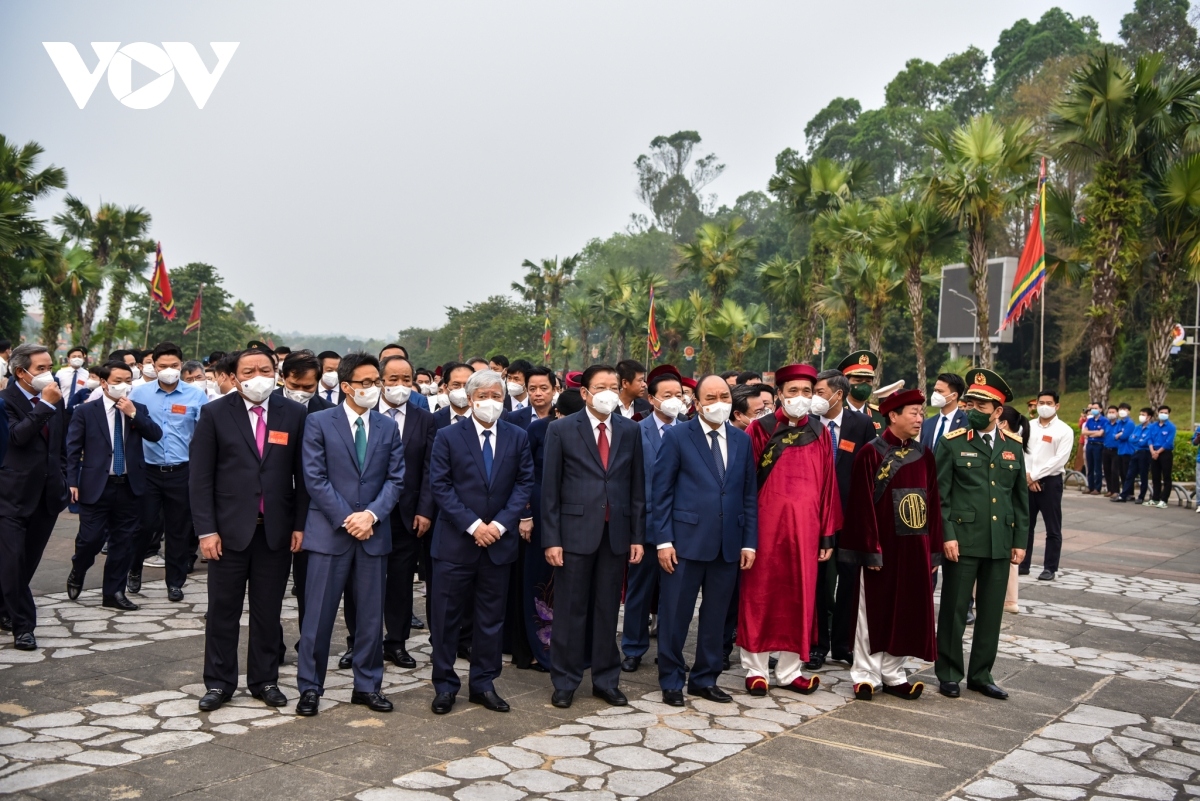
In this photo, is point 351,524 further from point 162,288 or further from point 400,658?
point 162,288

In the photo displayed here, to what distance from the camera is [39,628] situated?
736 cm

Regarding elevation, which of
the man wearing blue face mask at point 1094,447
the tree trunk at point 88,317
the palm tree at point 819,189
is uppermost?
the palm tree at point 819,189

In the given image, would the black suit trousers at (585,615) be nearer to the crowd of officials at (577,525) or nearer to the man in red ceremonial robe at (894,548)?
the crowd of officials at (577,525)

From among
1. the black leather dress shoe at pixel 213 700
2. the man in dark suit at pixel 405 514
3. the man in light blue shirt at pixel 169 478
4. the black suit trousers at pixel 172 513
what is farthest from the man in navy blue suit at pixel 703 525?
the black suit trousers at pixel 172 513

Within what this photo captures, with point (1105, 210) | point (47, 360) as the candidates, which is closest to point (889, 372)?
point (1105, 210)

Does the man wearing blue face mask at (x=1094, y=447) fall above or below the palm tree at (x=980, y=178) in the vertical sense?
below

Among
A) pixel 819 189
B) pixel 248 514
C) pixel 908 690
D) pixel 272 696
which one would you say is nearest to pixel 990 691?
pixel 908 690

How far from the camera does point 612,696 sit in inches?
244

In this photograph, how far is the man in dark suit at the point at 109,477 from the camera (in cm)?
820

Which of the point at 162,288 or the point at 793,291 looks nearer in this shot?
the point at 162,288

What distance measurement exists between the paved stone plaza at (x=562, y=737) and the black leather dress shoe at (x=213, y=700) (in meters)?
0.05

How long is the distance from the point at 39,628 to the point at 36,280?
2971cm

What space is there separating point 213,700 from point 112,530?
319cm

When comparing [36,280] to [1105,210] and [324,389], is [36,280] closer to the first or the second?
[324,389]
